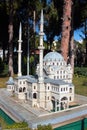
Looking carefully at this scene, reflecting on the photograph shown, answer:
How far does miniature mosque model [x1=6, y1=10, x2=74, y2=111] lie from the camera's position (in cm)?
1289

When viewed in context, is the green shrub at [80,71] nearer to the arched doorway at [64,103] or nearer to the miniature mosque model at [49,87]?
the miniature mosque model at [49,87]

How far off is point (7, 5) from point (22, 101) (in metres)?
16.1

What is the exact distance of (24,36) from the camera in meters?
38.7

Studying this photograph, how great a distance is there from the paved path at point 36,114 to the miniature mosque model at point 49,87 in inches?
21.1

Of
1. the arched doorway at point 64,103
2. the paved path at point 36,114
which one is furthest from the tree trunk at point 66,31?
the arched doorway at point 64,103

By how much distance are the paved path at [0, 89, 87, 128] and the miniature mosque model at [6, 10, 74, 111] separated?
0.54 m

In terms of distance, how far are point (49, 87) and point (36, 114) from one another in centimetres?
182

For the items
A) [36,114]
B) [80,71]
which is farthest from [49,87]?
[80,71]

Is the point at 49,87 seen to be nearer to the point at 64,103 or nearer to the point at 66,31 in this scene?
the point at 64,103

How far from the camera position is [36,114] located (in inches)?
479

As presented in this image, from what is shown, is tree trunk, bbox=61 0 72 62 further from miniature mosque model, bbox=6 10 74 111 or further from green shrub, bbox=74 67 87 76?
green shrub, bbox=74 67 87 76

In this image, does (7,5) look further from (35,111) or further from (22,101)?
(35,111)

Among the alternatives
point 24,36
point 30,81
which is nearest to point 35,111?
point 30,81

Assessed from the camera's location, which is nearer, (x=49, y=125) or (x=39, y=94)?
(x=49, y=125)
